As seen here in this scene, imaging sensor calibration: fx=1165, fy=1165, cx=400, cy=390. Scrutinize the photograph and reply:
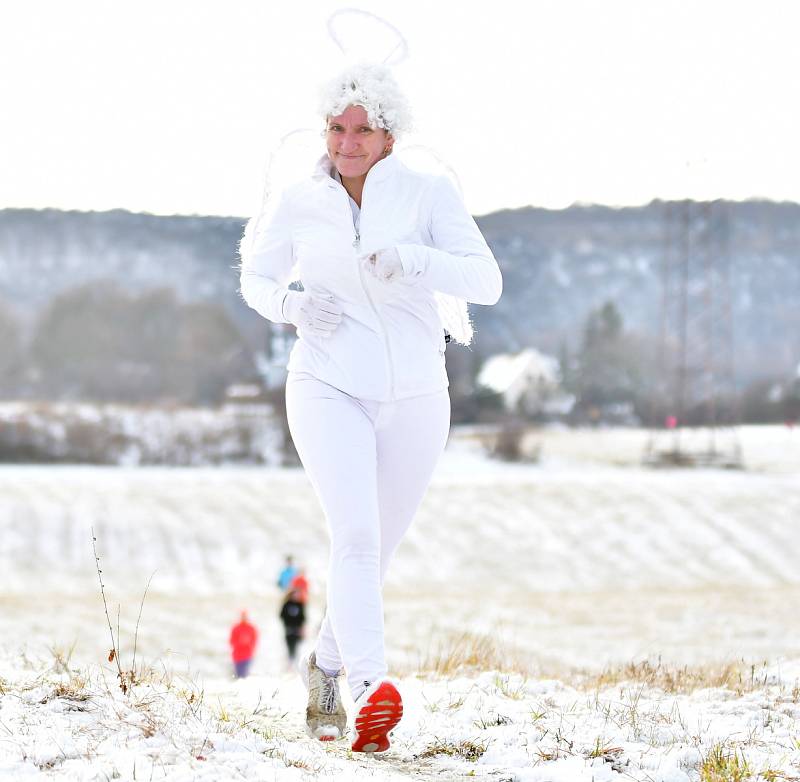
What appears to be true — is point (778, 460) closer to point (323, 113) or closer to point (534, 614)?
point (534, 614)

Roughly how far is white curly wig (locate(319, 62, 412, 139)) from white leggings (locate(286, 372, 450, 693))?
0.90m

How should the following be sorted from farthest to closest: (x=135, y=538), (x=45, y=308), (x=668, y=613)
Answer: (x=45, y=308), (x=135, y=538), (x=668, y=613)

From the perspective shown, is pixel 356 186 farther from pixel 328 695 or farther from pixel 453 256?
pixel 328 695

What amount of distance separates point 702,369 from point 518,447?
9.28m

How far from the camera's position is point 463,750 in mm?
3748

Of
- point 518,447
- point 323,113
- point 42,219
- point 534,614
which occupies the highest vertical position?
point 42,219

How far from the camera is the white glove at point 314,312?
3.72 meters

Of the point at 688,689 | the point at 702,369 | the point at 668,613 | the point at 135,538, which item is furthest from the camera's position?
the point at 702,369

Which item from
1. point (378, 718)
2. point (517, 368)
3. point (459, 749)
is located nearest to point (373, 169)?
point (378, 718)

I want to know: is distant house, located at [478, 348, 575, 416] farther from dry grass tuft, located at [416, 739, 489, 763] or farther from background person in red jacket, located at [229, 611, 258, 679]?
dry grass tuft, located at [416, 739, 489, 763]

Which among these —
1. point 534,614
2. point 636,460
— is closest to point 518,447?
point 636,460

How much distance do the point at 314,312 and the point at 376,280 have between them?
0.75 ft

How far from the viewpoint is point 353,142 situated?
388cm

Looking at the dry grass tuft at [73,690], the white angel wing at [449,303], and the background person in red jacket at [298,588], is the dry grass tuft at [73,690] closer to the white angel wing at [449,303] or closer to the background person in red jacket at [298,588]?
the white angel wing at [449,303]
